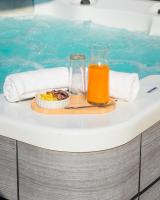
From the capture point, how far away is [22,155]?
5.87 feet

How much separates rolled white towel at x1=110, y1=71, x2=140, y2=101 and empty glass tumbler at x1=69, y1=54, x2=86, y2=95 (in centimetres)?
11

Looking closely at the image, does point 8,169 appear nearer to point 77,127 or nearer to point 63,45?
point 77,127

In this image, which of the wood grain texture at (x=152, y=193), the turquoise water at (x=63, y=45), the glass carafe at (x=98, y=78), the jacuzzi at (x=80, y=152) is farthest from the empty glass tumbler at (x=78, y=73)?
the turquoise water at (x=63, y=45)

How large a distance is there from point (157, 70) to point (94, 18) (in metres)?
1.68

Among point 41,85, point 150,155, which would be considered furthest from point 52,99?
point 150,155

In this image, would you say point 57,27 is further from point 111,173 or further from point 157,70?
point 111,173

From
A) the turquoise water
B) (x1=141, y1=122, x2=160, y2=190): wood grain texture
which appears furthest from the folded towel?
the turquoise water

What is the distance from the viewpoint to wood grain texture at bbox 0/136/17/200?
1817mm

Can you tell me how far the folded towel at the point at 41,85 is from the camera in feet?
6.25

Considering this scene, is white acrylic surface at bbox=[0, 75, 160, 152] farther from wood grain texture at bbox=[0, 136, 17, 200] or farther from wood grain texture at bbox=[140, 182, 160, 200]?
wood grain texture at bbox=[140, 182, 160, 200]

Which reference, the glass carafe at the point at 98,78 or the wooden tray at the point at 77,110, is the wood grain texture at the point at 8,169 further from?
the glass carafe at the point at 98,78

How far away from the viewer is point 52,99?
6.11 feet

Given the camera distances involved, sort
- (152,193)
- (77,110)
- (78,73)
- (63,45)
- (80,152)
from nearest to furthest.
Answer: (80,152), (77,110), (78,73), (152,193), (63,45)

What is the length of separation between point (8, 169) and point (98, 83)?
457mm
